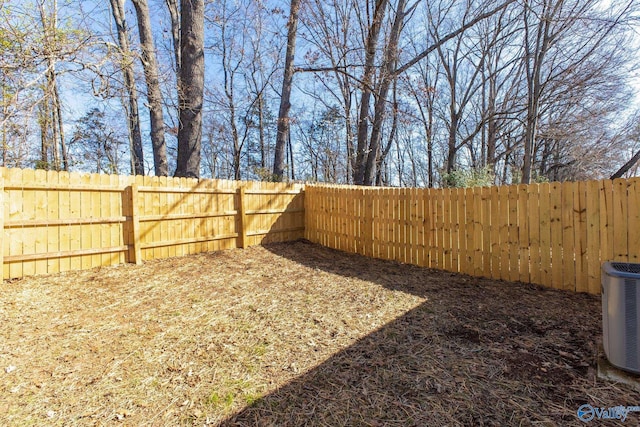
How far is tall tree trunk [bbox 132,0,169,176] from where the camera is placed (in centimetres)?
652

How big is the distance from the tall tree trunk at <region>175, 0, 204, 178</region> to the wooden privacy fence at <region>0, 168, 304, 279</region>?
1.16 meters

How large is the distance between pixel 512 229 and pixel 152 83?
7.63 meters

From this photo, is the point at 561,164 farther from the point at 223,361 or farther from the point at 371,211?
the point at 223,361

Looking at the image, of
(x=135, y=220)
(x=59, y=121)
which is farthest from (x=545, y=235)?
(x=59, y=121)

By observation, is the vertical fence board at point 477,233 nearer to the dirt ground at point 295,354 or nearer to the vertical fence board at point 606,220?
the dirt ground at point 295,354

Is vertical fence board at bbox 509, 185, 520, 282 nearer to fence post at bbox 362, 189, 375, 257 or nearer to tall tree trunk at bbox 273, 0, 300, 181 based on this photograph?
fence post at bbox 362, 189, 375, 257

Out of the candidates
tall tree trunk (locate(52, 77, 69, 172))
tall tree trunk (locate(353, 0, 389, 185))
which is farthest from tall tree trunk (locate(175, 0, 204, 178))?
tall tree trunk (locate(353, 0, 389, 185))

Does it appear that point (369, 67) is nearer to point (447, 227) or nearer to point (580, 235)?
point (447, 227)

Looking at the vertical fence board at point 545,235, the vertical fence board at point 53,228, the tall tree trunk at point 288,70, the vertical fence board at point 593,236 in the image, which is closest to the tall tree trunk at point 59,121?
the vertical fence board at point 53,228

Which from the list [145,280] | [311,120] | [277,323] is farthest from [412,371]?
[311,120]

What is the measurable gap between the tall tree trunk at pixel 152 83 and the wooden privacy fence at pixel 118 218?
266 centimetres

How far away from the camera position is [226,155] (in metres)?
20.9

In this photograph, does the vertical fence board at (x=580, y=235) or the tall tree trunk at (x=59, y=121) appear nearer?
the vertical fence board at (x=580, y=235)

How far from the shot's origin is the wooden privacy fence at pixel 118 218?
3.94 m
